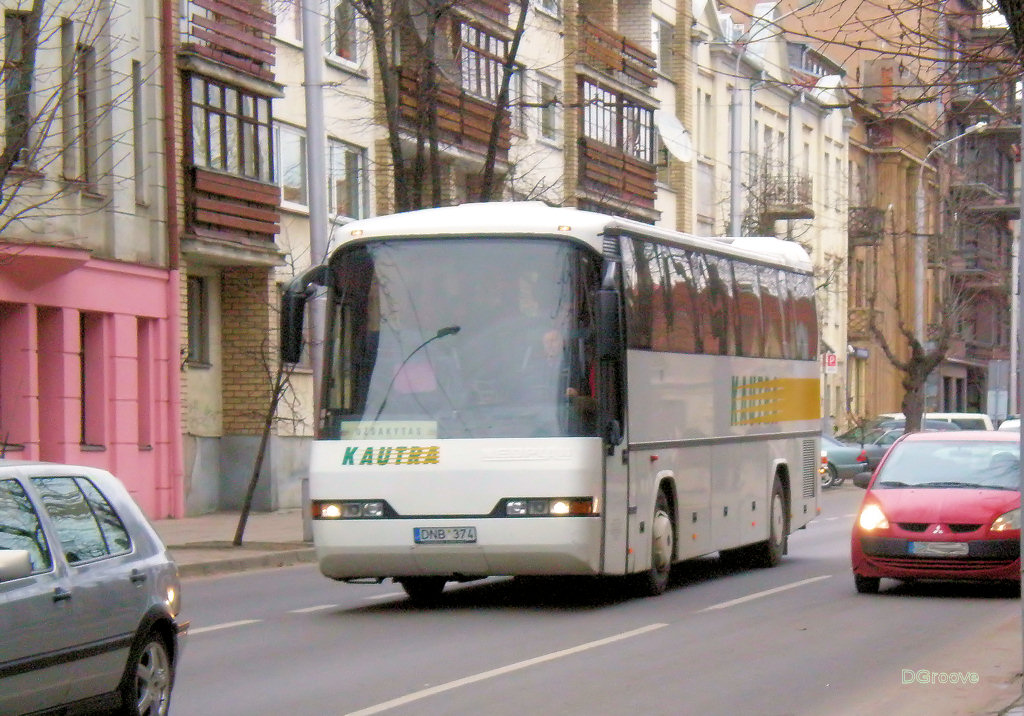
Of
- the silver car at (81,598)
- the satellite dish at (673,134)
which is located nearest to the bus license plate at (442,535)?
the silver car at (81,598)

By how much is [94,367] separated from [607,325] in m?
15.4

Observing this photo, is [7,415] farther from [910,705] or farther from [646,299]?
[910,705]

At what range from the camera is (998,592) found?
17625 mm

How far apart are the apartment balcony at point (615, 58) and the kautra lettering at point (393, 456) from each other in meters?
30.9

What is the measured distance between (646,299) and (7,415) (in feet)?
40.9

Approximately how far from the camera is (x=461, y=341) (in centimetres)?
1549

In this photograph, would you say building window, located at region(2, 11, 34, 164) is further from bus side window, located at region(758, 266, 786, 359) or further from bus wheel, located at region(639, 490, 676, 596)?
bus side window, located at region(758, 266, 786, 359)

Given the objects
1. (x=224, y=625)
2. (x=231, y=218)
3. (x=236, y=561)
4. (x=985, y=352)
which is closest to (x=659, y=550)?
(x=224, y=625)

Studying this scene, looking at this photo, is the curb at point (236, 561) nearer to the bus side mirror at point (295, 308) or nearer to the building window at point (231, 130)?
the bus side mirror at point (295, 308)

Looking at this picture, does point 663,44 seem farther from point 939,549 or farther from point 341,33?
point 939,549

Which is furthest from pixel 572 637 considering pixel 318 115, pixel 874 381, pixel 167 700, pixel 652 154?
pixel 874 381

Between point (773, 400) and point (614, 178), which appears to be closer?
point (773, 400)

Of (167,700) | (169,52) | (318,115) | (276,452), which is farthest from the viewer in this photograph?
(276,452)

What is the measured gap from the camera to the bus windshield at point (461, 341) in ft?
50.3
